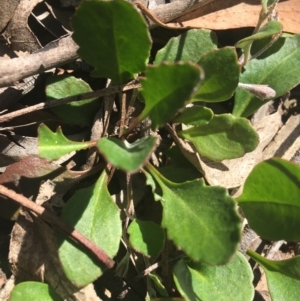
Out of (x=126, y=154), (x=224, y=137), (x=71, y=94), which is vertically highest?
(x=126, y=154)

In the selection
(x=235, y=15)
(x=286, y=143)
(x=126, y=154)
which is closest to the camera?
(x=126, y=154)

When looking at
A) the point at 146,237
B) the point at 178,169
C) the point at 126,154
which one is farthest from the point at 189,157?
the point at 126,154

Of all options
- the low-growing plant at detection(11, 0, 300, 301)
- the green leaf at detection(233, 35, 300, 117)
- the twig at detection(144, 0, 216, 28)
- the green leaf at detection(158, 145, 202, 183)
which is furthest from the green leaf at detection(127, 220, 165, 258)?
the twig at detection(144, 0, 216, 28)

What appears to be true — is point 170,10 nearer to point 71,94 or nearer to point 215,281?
point 71,94

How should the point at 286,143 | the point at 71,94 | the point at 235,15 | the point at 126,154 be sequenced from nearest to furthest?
the point at 126,154, the point at 71,94, the point at 235,15, the point at 286,143

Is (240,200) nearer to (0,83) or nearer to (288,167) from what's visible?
(288,167)

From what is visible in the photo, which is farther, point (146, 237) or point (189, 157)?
point (189, 157)

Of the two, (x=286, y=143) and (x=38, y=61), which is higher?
(x=38, y=61)
